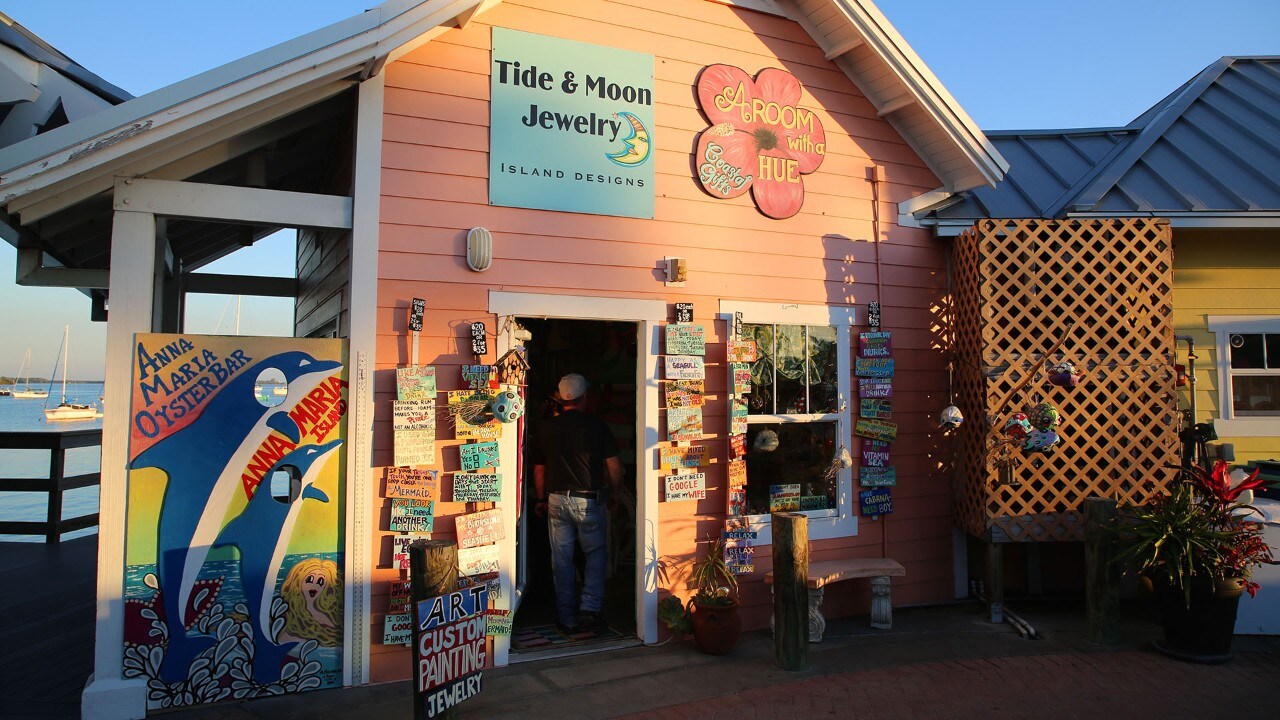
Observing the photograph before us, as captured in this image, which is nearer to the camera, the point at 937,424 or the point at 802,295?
the point at 802,295

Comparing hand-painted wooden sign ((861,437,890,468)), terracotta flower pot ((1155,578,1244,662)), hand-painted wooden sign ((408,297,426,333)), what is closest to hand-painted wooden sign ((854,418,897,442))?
hand-painted wooden sign ((861,437,890,468))

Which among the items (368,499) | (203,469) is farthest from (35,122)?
(368,499)

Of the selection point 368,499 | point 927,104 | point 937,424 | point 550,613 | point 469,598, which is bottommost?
point 550,613

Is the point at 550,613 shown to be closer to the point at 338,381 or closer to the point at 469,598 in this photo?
the point at 469,598

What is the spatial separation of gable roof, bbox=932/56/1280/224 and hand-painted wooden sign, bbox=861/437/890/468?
2.21m

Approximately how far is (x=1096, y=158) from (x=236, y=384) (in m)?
8.98

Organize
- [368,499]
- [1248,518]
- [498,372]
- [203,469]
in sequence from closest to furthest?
[203,469] → [368,499] → [498,372] → [1248,518]

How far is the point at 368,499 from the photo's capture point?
16.2ft

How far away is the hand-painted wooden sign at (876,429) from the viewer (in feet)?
21.3

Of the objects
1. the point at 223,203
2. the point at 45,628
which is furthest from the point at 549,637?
the point at 45,628

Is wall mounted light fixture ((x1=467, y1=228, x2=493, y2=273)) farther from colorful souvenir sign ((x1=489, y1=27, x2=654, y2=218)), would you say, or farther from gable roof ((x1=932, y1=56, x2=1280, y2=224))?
gable roof ((x1=932, y1=56, x2=1280, y2=224))

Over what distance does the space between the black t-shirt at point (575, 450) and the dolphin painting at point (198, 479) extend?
1968 mm

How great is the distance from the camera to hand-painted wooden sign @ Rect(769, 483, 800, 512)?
6.23 metres

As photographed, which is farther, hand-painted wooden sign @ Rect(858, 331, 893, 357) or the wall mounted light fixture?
hand-painted wooden sign @ Rect(858, 331, 893, 357)
